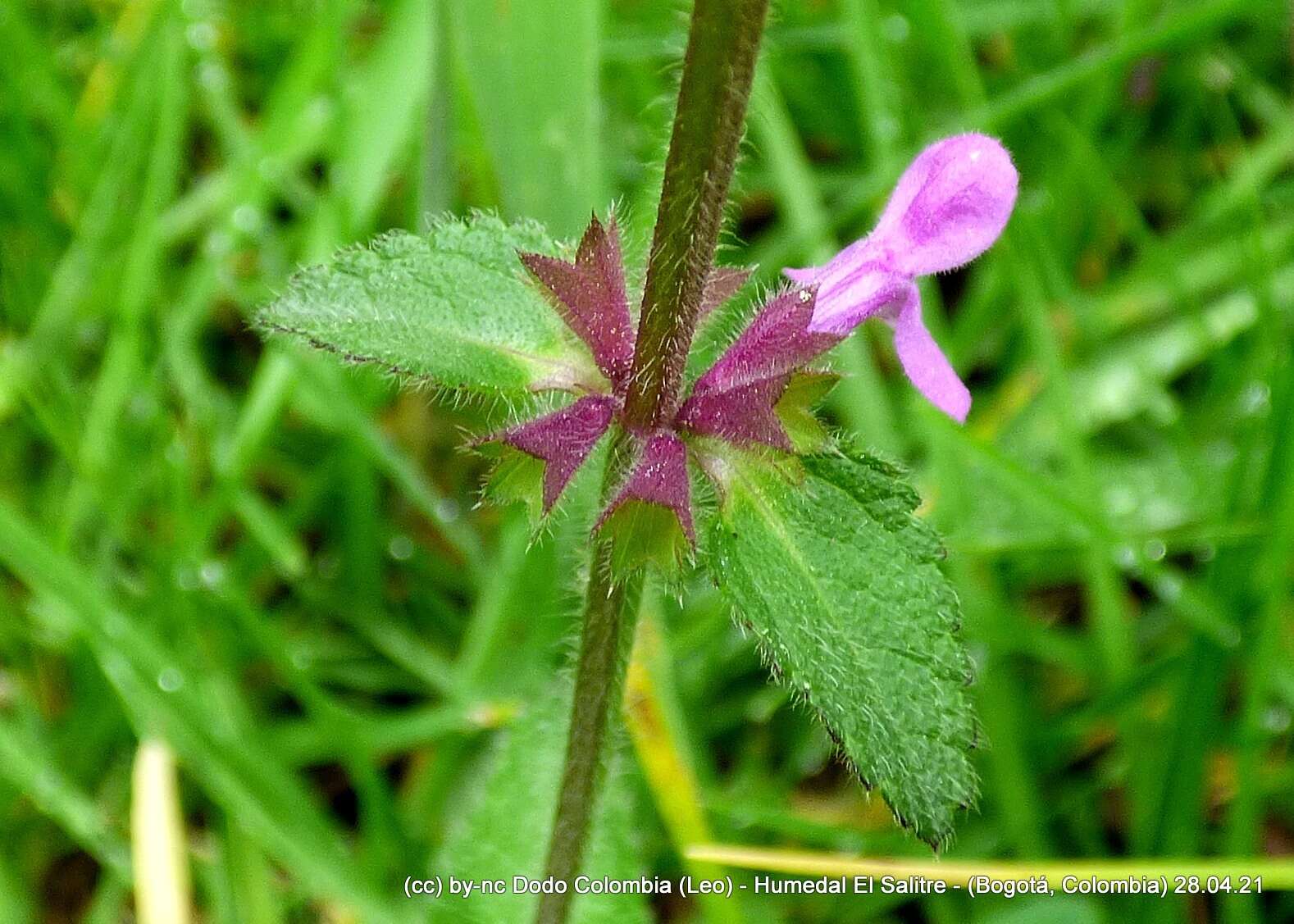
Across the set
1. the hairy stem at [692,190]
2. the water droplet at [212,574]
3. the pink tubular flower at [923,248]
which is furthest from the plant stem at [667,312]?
the water droplet at [212,574]

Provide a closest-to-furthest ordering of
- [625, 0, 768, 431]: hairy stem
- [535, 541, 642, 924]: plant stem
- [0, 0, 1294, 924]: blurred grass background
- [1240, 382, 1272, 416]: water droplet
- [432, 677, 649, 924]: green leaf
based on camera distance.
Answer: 1. [625, 0, 768, 431]: hairy stem
2. [535, 541, 642, 924]: plant stem
3. [432, 677, 649, 924]: green leaf
4. [0, 0, 1294, 924]: blurred grass background
5. [1240, 382, 1272, 416]: water droplet

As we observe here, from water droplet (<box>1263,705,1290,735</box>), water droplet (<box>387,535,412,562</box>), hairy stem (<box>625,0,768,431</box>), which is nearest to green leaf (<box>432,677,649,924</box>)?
water droplet (<box>387,535,412,562</box>)

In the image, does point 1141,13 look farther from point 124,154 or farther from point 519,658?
point 124,154

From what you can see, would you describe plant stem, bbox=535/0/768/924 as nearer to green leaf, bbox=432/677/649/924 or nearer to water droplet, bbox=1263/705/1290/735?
green leaf, bbox=432/677/649/924

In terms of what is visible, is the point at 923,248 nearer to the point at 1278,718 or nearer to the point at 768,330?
the point at 768,330

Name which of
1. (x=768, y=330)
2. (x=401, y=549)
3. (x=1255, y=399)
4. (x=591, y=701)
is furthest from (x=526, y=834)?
(x=1255, y=399)

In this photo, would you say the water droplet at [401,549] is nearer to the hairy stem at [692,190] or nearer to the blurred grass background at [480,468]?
the blurred grass background at [480,468]

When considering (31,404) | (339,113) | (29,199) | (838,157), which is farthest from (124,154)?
(838,157)
